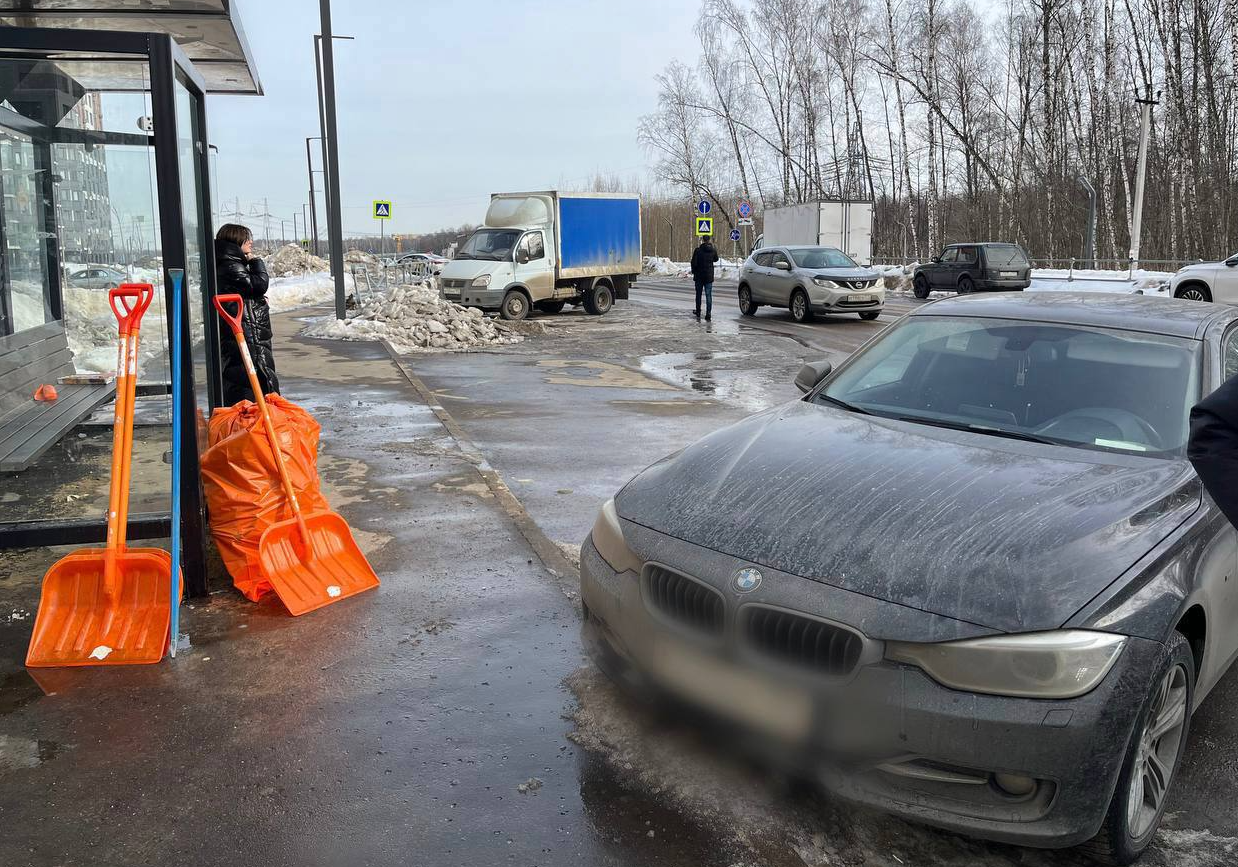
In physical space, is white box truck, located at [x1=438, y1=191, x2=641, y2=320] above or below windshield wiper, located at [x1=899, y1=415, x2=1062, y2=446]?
above

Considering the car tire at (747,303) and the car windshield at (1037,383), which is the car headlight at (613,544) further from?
the car tire at (747,303)

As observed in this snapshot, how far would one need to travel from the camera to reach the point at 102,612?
406 centimetres

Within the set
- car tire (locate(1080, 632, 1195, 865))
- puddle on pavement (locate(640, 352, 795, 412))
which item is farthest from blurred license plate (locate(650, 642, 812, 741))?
puddle on pavement (locate(640, 352, 795, 412))

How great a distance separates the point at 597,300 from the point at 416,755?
73.2ft

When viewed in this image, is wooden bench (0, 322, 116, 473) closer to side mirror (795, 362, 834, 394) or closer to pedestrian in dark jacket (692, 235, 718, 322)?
side mirror (795, 362, 834, 394)

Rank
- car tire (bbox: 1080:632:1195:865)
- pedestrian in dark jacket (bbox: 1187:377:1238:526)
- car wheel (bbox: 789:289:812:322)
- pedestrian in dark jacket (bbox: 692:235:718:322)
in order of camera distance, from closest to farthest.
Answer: pedestrian in dark jacket (bbox: 1187:377:1238:526)
car tire (bbox: 1080:632:1195:865)
car wheel (bbox: 789:289:812:322)
pedestrian in dark jacket (bbox: 692:235:718:322)

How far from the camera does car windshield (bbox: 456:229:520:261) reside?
2295cm

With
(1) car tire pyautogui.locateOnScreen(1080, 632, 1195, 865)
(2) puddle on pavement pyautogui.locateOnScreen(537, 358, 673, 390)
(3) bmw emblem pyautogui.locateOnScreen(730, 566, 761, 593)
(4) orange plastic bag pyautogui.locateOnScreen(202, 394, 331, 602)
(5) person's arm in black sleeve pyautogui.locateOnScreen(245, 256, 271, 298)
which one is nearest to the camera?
(1) car tire pyautogui.locateOnScreen(1080, 632, 1195, 865)

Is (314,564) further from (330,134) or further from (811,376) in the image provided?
(330,134)

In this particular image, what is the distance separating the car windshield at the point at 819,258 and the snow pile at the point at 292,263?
118 ft

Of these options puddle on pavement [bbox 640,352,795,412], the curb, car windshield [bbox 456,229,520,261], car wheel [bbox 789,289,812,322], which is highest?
car windshield [bbox 456,229,520,261]

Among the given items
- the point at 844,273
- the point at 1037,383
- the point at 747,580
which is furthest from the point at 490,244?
the point at 747,580

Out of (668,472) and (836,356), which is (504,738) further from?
(836,356)

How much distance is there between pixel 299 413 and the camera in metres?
5.11
